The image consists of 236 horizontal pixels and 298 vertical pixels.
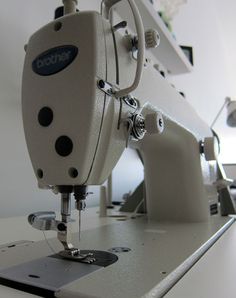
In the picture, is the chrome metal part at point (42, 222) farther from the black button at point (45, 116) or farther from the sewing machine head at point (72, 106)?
the black button at point (45, 116)

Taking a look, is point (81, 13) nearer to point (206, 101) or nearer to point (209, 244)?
point (209, 244)

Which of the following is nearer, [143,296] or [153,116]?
[143,296]

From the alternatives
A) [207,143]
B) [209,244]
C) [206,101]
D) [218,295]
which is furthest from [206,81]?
[218,295]

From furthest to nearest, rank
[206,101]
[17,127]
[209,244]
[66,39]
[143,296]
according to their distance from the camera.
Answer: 1. [206,101]
2. [17,127]
3. [209,244]
4. [66,39]
5. [143,296]

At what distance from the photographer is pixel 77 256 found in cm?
48

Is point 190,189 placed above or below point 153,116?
below

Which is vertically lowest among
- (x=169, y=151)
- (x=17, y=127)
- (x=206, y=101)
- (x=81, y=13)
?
(x=169, y=151)

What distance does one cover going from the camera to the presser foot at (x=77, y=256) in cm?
47

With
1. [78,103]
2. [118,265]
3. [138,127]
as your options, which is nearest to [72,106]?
[78,103]

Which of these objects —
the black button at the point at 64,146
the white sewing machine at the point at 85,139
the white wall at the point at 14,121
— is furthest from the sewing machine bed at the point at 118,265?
the white wall at the point at 14,121

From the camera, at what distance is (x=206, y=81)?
11.3ft

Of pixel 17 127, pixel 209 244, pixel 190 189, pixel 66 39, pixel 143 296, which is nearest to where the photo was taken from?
pixel 143 296

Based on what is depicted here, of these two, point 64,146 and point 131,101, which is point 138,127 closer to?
point 131,101

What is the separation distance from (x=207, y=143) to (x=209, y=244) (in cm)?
39
